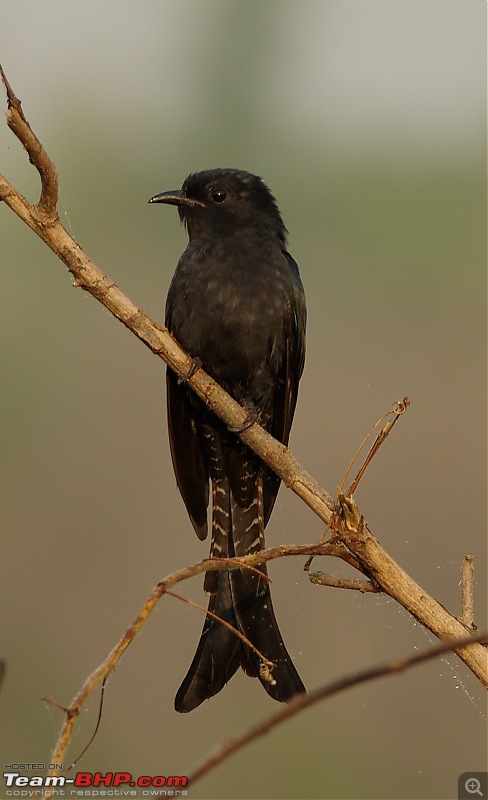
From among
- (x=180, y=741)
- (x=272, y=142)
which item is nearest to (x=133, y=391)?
(x=180, y=741)

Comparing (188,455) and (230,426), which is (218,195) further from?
(230,426)

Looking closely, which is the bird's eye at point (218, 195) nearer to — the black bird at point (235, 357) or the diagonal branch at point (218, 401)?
the black bird at point (235, 357)

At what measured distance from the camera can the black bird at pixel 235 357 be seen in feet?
12.6

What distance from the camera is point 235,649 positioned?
134 inches

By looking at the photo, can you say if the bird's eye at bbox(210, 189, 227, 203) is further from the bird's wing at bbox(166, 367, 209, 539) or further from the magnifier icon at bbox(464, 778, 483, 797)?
the magnifier icon at bbox(464, 778, 483, 797)

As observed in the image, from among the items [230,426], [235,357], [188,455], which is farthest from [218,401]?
[188,455]

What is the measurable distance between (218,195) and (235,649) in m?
2.02

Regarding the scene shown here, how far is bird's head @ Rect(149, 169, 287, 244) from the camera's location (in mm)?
→ 4184

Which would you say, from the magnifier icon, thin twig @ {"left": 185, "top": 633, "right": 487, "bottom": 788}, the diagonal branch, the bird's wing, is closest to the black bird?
the bird's wing

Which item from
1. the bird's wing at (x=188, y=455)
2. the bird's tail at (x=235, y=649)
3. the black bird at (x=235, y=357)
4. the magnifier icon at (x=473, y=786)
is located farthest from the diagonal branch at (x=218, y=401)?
the magnifier icon at (x=473, y=786)

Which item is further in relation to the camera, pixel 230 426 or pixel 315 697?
pixel 230 426

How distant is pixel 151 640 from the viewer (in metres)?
10.5

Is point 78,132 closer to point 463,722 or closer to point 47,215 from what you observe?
point 463,722

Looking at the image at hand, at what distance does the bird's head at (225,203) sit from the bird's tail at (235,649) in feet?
5.01
